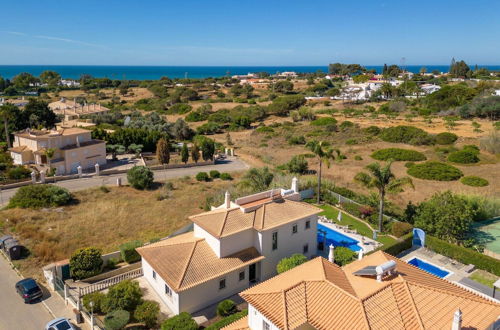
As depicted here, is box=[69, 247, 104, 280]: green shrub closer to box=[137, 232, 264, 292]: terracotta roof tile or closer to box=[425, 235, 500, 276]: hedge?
box=[137, 232, 264, 292]: terracotta roof tile

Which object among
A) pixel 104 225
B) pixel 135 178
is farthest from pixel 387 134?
pixel 104 225

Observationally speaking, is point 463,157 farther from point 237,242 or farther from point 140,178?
point 140,178

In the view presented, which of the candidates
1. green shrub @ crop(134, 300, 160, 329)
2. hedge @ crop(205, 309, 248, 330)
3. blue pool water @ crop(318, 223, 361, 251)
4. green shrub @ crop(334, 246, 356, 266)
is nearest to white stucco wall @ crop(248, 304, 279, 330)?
hedge @ crop(205, 309, 248, 330)

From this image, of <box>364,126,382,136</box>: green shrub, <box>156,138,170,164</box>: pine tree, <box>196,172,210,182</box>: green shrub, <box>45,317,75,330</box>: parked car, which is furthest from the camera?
<box>364,126,382,136</box>: green shrub

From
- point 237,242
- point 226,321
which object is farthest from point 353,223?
point 226,321

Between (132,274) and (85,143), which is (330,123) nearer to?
(85,143)
